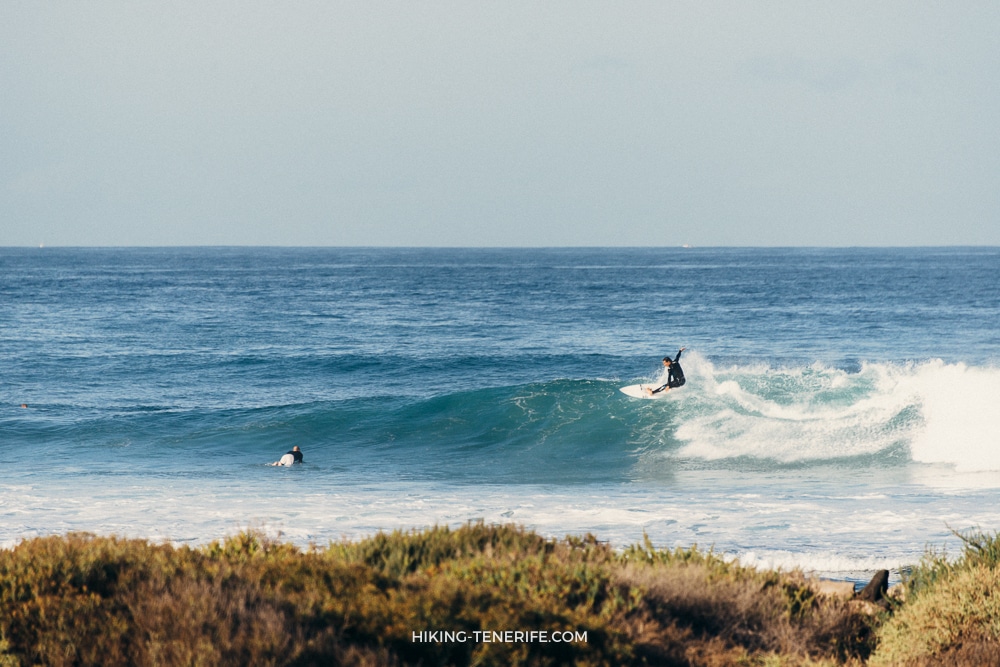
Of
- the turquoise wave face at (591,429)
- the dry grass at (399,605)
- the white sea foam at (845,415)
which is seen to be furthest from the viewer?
the white sea foam at (845,415)

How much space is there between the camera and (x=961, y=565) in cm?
645

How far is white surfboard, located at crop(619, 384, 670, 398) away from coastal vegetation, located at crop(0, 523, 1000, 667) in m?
16.9

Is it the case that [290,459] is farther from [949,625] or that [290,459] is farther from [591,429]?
[949,625]

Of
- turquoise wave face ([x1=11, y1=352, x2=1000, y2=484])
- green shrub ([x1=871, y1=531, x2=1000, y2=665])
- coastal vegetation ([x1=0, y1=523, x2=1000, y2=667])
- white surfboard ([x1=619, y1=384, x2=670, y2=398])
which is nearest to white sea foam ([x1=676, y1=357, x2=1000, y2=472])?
turquoise wave face ([x1=11, y1=352, x2=1000, y2=484])

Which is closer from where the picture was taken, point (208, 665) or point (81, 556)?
point (208, 665)

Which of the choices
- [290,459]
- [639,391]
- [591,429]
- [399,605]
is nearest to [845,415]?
[639,391]

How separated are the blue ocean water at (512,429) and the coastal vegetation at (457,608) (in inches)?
169

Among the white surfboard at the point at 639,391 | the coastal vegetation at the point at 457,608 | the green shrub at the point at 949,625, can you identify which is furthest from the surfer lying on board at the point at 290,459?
the green shrub at the point at 949,625

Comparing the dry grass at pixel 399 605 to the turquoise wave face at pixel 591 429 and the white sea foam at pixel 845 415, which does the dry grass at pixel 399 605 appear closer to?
the turquoise wave face at pixel 591 429

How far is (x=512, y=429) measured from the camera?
21844 mm

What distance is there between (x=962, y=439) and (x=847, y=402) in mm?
3869

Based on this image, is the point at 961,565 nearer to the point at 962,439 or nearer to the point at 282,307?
the point at 962,439

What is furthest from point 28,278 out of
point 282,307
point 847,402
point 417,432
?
point 847,402

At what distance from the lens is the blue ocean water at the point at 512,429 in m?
13.0
